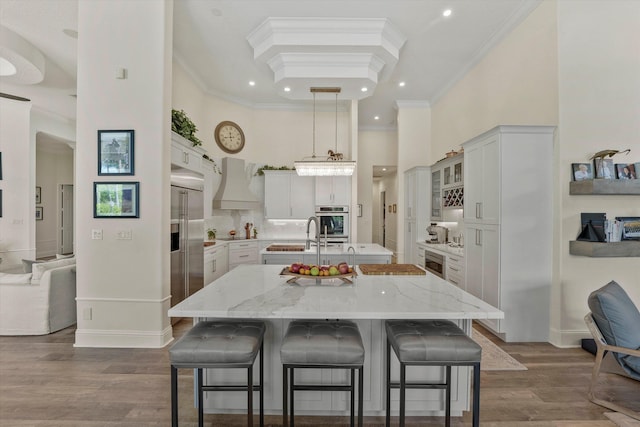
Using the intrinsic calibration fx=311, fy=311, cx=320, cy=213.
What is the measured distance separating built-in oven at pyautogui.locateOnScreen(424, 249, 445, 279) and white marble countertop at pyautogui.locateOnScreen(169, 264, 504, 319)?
2.50 meters

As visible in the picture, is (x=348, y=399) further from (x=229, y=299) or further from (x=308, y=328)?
(x=229, y=299)

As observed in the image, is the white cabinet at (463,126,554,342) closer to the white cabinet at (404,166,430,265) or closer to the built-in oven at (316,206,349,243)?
the white cabinet at (404,166,430,265)

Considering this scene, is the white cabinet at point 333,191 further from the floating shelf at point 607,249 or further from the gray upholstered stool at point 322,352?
the gray upholstered stool at point 322,352

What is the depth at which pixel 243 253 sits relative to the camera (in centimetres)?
607

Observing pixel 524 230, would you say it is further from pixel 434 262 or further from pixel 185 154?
pixel 185 154

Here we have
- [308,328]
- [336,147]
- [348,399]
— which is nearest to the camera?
[308,328]

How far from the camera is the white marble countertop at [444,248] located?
14.7ft

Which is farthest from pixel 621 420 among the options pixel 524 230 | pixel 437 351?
pixel 524 230

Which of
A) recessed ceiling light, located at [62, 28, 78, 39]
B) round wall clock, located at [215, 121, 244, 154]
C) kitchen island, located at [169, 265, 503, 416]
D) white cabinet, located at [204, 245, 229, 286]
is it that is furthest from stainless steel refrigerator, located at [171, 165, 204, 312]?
recessed ceiling light, located at [62, 28, 78, 39]

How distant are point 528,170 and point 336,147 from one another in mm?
4060

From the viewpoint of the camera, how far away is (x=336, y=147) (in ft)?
22.4

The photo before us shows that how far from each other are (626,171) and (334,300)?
3.42 metres

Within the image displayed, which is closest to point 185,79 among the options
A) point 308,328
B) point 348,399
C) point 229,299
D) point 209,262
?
point 209,262

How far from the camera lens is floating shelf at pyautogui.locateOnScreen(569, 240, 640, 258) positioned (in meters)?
3.01
